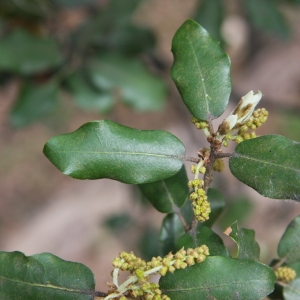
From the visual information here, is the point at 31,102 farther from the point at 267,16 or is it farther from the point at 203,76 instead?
the point at 203,76

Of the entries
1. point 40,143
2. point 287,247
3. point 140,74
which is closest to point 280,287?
point 287,247

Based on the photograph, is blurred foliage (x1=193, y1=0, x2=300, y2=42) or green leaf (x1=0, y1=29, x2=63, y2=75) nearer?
green leaf (x1=0, y1=29, x2=63, y2=75)

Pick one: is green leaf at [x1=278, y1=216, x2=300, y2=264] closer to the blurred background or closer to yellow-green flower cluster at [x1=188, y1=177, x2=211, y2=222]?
yellow-green flower cluster at [x1=188, y1=177, x2=211, y2=222]

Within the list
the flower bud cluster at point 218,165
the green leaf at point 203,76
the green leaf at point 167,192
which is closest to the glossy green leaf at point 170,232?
the green leaf at point 167,192

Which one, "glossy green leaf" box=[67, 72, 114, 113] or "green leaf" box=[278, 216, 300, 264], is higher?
"glossy green leaf" box=[67, 72, 114, 113]

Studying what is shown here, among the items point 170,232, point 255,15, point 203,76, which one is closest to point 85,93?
point 255,15

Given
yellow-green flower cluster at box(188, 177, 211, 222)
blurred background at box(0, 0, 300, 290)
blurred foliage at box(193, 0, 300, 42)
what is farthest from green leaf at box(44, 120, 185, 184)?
blurred foliage at box(193, 0, 300, 42)
